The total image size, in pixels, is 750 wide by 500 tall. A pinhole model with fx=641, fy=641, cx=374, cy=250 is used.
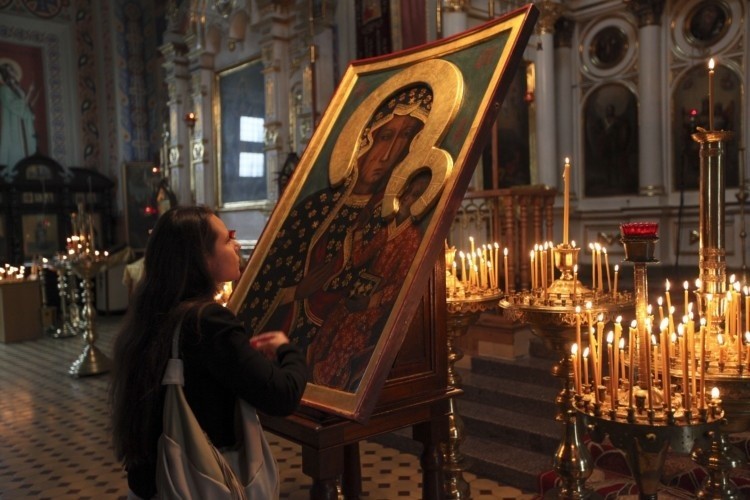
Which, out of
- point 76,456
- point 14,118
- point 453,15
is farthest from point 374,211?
point 14,118

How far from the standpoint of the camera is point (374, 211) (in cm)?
226

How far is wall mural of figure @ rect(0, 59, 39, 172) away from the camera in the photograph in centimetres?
1396

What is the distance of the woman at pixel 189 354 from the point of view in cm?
159

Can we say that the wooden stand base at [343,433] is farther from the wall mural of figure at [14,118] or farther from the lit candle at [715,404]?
the wall mural of figure at [14,118]

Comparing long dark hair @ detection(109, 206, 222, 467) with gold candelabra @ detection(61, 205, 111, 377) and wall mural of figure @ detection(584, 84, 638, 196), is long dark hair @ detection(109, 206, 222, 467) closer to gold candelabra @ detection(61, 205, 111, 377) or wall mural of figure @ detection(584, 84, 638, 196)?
gold candelabra @ detection(61, 205, 111, 377)

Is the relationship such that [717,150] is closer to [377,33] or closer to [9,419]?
[9,419]

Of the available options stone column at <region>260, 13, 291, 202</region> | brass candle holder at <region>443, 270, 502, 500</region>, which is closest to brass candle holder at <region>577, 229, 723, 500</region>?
brass candle holder at <region>443, 270, 502, 500</region>

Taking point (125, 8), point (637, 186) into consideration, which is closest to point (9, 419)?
point (637, 186)

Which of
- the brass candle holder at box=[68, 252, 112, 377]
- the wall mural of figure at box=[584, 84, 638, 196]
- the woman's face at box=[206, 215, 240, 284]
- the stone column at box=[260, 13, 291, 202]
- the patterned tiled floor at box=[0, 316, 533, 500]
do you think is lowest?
the patterned tiled floor at box=[0, 316, 533, 500]

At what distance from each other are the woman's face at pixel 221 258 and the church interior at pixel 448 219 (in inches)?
18.7

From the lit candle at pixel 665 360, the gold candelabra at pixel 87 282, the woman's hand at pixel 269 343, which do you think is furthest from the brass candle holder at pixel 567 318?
the gold candelabra at pixel 87 282

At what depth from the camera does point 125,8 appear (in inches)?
594

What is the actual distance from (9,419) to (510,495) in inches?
189

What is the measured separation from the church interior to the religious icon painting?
1 cm
